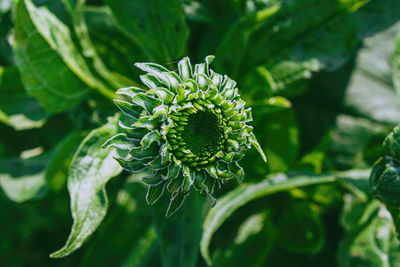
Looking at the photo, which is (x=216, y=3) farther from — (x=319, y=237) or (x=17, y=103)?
(x=319, y=237)

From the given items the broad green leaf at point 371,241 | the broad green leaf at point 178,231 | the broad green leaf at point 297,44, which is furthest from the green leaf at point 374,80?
the broad green leaf at point 178,231

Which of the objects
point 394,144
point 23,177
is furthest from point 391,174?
point 23,177

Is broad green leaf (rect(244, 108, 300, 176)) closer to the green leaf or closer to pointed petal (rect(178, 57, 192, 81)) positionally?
the green leaf

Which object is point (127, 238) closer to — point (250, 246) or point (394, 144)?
point (250, 246)

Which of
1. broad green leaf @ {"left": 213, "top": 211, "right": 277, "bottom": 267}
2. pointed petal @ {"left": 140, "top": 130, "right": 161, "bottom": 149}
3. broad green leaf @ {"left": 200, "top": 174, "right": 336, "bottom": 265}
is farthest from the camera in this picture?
broad green leaf @ {"left": 213, "top": 211, "right": 277, "bottom": 267}

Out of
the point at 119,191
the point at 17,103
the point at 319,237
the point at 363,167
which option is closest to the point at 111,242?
the point at 119,191

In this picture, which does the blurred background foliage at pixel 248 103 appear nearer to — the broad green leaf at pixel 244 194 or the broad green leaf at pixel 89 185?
the broad green leaf at pixel 244 194

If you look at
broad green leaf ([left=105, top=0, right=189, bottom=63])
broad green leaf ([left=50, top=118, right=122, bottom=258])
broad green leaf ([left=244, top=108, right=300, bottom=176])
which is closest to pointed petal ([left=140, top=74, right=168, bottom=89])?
broad green leaf ([left=50, top=118, right=122, bottom=258])
